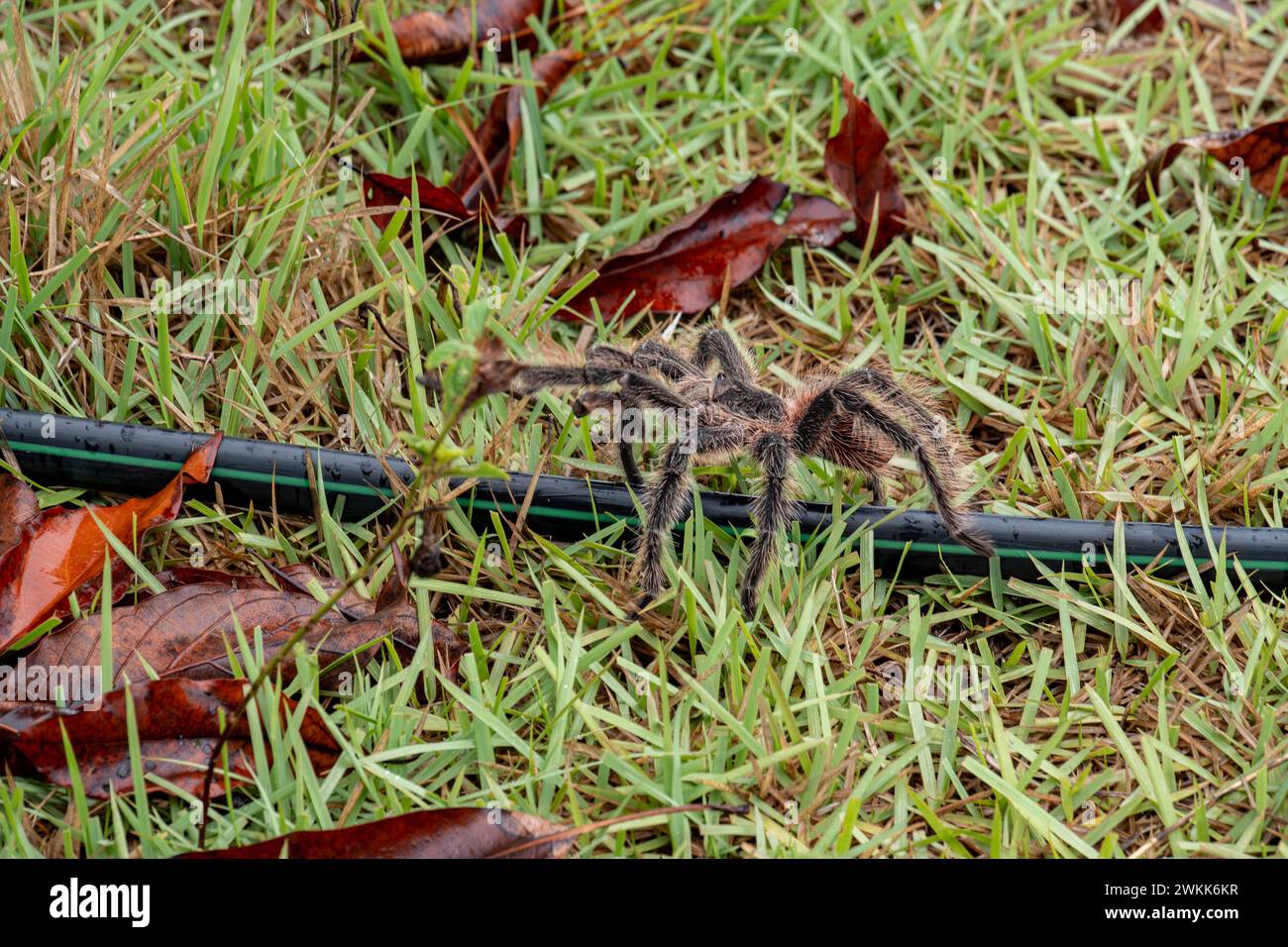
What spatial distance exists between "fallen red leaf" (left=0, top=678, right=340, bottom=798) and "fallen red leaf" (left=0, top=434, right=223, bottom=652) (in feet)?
1.03

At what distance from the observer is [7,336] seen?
3.29 metres

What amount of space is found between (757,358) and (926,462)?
90 centimetres

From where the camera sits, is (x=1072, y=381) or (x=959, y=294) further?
(x=959, y=294)

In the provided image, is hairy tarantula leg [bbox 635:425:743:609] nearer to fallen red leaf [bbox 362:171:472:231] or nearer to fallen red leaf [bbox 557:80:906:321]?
fallen red leaf [bbox 557:80:906:321]

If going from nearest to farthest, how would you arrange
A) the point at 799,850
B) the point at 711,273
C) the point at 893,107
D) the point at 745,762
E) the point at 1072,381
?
the point at 799,850
the point at 745,762
the point at 1072,381
the point at 711,273
the point at 893,107

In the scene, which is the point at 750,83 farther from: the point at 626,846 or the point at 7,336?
the point at 626,846

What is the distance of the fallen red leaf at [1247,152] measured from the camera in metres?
4.14

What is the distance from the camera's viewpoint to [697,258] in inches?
156

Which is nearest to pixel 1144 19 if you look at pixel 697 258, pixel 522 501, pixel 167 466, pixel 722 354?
pixel 697 258

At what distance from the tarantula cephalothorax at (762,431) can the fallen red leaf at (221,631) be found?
0.65 metres

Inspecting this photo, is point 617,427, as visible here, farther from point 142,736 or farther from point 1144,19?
point 1144,19

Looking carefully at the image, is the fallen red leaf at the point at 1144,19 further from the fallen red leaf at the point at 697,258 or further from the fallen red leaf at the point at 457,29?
the fallen red leaf at the point at 457,29

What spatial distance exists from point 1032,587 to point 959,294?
48.8 inches

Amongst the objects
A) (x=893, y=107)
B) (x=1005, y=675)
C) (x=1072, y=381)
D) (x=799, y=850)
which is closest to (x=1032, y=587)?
(x=1005, y=675)
